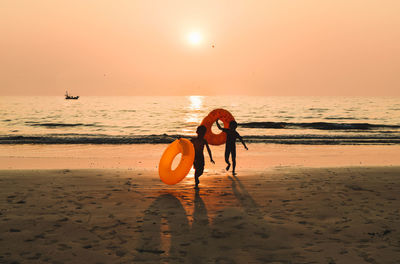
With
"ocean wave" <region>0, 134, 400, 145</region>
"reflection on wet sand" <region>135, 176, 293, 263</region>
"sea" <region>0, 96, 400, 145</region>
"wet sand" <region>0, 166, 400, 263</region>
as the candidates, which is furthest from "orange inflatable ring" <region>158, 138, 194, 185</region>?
"sea" <region>0, 96, 400, 145</region>

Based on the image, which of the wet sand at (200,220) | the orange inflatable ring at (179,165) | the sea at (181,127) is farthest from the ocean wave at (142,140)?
the orange inflatable ring at (179,165)

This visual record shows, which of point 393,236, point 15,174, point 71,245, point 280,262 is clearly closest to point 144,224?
point 71,245

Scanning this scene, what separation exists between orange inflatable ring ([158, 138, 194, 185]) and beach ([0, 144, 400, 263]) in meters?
0.30

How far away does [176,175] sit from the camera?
837 centimetres

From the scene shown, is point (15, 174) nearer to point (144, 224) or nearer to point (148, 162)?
point (148, 162)

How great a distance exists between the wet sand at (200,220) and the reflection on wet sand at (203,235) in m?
0.01

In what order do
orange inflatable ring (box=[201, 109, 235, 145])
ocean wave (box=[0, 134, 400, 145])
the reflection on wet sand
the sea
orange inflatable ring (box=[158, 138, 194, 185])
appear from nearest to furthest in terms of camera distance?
the reflection on wet sand, orange inflatable ring (box=[158, 138, 194, 185]), orange inflatable ring (box=[201, 109, 235, 145]), ocean wave (box=[0, 134, 400, 145]), the sea

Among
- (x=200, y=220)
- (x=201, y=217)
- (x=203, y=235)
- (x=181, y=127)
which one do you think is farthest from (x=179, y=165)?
(x=181, y=127)

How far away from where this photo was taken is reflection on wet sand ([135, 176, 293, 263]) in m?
4.51

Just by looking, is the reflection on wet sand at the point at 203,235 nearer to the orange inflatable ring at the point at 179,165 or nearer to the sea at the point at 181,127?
the orange inflatable ring at the point at 179,165

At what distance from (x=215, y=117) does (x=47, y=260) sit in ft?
30.2

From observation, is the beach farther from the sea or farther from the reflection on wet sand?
the sea

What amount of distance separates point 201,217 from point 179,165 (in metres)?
2.45

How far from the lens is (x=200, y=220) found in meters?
5.94
